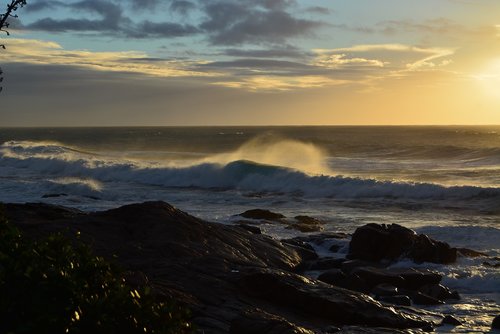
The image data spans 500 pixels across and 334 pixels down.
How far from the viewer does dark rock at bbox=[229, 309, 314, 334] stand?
8.07 metres

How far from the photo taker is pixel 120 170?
52.4 metres

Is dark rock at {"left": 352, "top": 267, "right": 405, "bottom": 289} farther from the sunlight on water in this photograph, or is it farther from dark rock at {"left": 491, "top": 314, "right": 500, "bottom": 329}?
the sunlight on water

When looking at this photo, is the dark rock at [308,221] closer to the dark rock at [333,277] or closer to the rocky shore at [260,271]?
the rocky shore at [260,271]

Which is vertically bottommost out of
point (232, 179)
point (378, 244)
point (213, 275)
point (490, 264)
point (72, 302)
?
point (232, 179)

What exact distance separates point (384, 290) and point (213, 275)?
353 cm

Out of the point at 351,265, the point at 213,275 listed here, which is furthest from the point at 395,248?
the point at 213,275

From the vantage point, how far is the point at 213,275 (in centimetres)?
1129

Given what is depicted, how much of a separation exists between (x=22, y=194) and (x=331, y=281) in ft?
83.2

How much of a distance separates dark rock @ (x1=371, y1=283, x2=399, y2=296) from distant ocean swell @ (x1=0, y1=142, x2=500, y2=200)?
23.1 m

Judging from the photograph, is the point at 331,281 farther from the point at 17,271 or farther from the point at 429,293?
the point at 17,271

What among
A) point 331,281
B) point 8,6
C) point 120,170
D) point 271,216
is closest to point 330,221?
point 271,216

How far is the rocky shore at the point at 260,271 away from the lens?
9.95 m

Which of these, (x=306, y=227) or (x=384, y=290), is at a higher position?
(x=384, y=290)

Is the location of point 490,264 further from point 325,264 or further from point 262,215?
point 262,215
